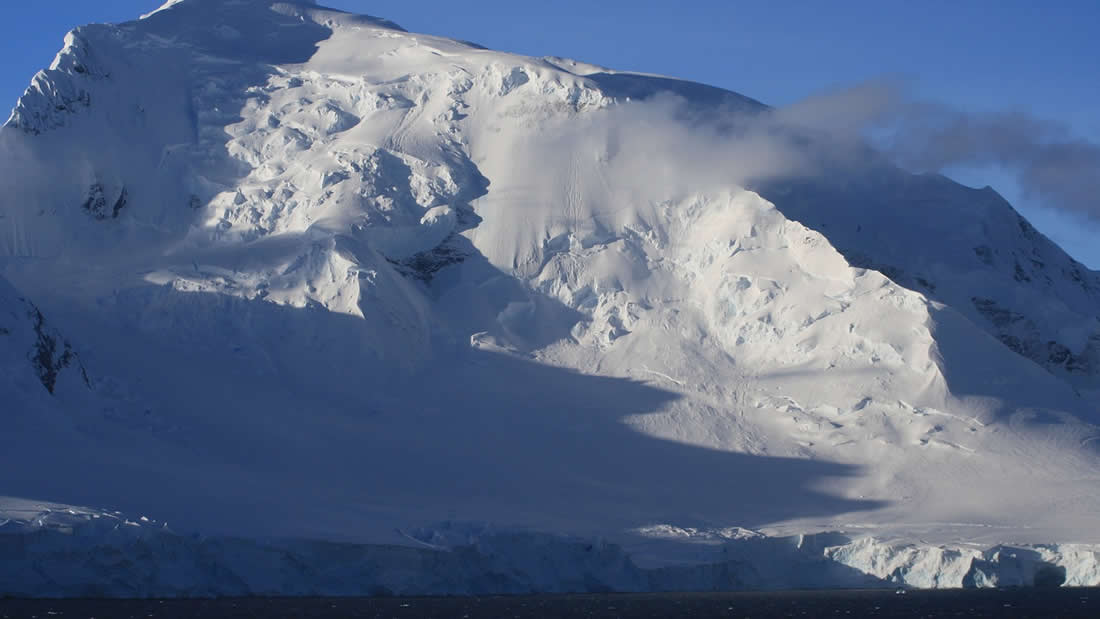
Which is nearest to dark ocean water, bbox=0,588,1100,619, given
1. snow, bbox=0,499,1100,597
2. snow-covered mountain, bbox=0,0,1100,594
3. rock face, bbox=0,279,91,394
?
snow, bbox=0,499,1100,597

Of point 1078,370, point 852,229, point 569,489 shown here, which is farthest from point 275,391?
point 1078,370

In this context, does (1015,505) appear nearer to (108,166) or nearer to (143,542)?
(143,542)

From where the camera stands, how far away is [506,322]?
100812mm

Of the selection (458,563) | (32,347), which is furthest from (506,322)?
(32,347)

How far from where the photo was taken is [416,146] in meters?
109

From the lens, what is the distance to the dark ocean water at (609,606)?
189ft

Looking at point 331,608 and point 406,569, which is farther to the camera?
point 406,569

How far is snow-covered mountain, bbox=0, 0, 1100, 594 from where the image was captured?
77.5 metres

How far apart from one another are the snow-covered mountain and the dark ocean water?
1.78 metres

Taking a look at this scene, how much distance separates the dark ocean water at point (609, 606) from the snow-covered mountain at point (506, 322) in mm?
1778

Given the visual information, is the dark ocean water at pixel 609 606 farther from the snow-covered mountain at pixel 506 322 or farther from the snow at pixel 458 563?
the snow-covered mountain at pixel 506 322

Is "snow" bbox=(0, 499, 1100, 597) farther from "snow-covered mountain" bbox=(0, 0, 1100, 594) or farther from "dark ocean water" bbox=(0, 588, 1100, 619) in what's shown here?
"dark ocean water" bbox=(0, 588, 1100, 619)

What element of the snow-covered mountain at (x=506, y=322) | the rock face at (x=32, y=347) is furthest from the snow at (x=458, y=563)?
the rock face at (x=32, y=347)

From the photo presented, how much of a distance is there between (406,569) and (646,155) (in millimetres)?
49199
